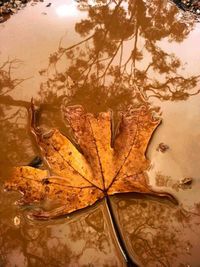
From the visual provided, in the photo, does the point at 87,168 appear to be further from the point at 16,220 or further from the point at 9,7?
the point at 9,7

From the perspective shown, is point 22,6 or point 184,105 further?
point 22,6

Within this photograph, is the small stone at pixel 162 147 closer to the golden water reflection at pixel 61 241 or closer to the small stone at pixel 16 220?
the golden water reflection at pixel 61 241

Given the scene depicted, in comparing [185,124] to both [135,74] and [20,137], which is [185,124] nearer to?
[135,74]

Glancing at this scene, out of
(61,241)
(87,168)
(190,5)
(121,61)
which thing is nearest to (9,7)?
(121,61)

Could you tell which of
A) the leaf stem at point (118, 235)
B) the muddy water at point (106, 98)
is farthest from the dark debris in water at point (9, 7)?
the leaf stem at point (118, 235)

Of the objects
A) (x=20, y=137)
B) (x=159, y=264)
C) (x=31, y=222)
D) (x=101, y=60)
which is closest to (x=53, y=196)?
(x=31, y=222)
